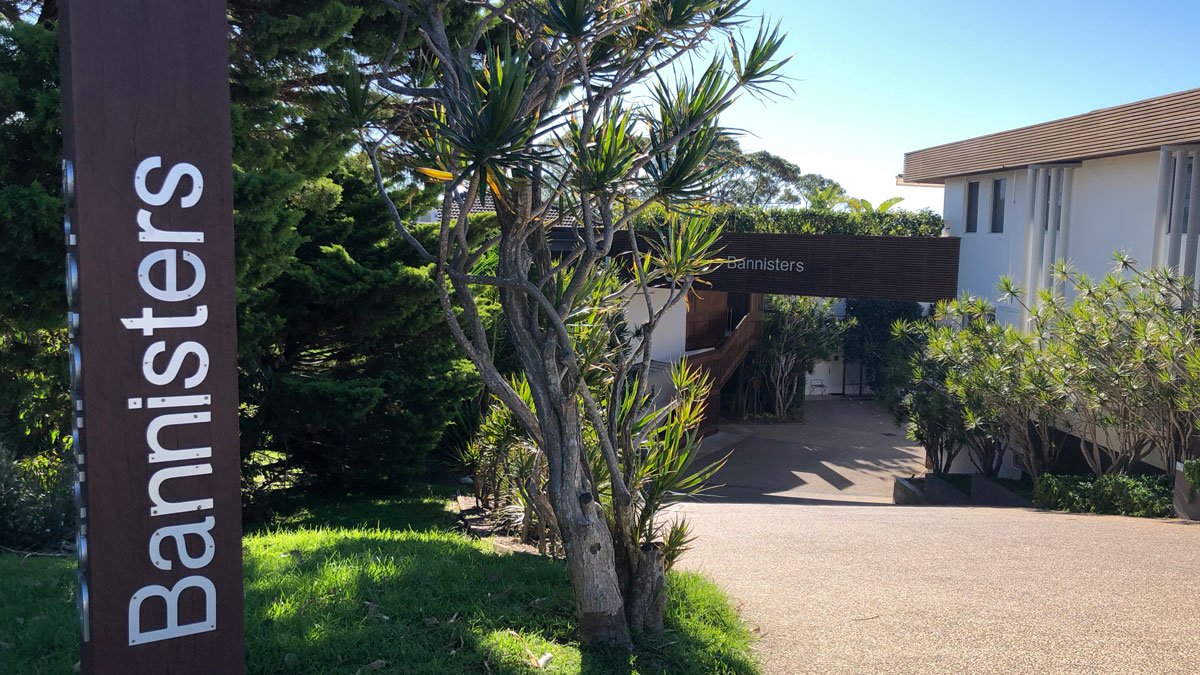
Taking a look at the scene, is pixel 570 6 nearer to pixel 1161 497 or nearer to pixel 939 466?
pixel 1161 497

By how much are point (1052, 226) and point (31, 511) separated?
16.2 m

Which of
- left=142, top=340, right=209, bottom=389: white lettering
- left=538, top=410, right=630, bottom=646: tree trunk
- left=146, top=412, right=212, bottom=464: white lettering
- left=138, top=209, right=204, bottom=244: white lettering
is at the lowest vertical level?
left=538, top=410, right=630, bottom=646: tree trunk

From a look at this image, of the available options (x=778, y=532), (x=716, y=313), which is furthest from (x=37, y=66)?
(x=716, y=313)

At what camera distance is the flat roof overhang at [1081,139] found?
42.9 feet

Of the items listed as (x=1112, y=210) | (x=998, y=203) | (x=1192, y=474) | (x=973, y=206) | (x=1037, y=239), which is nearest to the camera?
(x=1192, y=474)

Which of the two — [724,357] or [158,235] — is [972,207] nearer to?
[724,357]

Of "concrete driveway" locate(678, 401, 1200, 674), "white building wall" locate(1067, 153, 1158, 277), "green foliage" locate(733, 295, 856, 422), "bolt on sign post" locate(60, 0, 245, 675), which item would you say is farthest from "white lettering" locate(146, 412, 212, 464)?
"green foliage" locate(733, 295, 856, 422)

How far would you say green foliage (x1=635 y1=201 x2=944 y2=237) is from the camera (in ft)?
67.4

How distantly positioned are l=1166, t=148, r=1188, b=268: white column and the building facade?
1cm

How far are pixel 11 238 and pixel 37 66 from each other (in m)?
1.09

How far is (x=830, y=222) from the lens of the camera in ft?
67.4

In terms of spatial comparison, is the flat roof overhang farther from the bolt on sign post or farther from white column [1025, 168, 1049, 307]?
the bolt on sign post

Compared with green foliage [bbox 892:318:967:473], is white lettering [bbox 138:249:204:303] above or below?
above

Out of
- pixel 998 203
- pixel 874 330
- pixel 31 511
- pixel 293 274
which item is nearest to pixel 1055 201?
pixel 998 203
